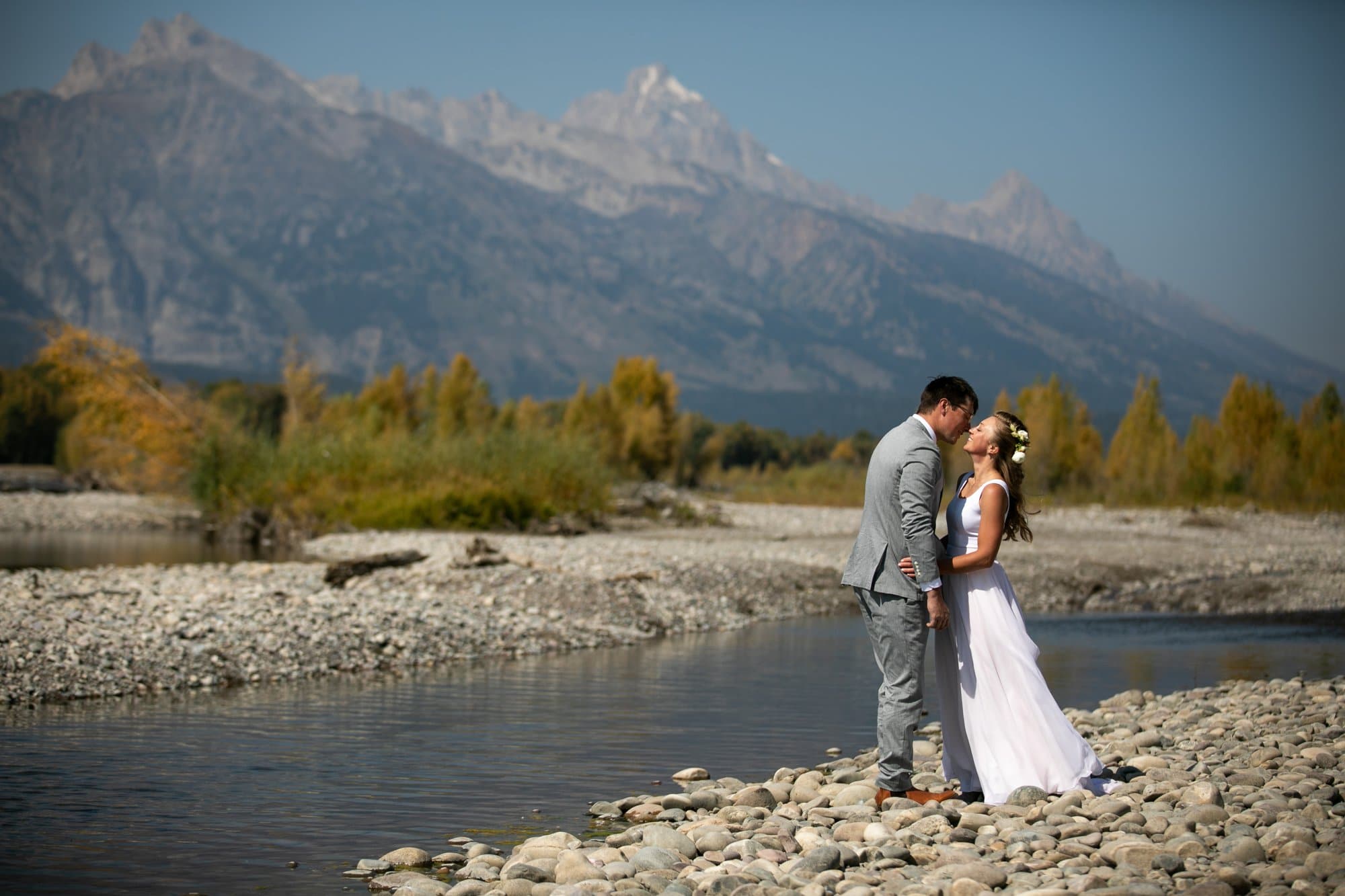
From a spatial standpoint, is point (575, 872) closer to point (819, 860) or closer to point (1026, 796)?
point (819, 860)

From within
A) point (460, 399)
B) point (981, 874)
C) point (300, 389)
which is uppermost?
point (460, 399)

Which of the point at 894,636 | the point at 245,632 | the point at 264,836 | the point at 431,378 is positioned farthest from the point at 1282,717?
the point at 431,378

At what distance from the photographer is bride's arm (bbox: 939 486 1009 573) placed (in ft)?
22.8

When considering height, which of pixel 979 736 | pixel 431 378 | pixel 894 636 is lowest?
pixel 979 736

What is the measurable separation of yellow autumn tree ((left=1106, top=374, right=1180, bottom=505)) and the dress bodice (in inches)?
1899

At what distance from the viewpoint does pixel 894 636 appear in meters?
6.89

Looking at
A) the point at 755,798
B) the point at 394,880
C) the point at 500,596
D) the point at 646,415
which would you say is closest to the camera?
the point at 394,880

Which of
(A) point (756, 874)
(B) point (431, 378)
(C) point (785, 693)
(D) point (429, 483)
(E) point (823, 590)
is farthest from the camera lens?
(B) point (431, 378)

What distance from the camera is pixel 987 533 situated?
6.96 metres

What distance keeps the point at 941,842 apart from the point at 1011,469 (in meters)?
2.10

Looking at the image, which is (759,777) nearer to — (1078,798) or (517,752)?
(517,752)

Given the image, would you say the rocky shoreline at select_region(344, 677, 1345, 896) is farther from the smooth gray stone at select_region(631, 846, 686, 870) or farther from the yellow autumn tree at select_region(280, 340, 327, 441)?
the yellow autumn tree at select_region(280, 340, 327, 441)

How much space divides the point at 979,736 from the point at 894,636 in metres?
0.87

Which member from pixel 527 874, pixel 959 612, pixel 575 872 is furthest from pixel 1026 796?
pixel 527 874
